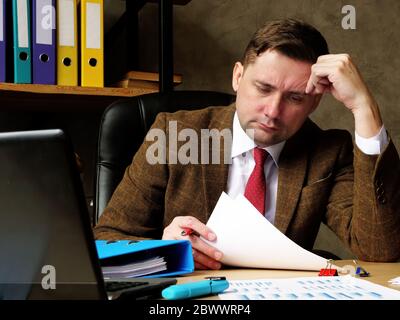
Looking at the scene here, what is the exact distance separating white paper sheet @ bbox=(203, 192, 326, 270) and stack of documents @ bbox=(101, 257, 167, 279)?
4.9 inches

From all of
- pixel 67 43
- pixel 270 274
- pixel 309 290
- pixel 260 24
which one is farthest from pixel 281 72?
pixel 260 24

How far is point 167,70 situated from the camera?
1.90 meters

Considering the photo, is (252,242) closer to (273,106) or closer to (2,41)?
(273,106)

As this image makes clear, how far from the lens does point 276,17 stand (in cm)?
239

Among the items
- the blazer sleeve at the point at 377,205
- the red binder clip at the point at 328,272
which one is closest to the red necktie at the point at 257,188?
the blazer sleeve at the point at 377,205

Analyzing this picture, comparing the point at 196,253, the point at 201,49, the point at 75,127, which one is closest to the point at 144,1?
the point at 201,49

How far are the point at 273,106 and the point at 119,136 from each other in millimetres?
454

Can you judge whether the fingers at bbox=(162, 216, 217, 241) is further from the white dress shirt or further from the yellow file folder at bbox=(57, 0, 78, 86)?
the yellow file folder at bbox=(57, 0, 78, 86)

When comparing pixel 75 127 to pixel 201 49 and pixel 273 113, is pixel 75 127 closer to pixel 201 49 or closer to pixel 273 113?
pixel 201 49

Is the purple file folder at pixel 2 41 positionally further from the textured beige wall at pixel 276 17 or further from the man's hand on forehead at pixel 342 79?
the man's hand on forehead at pixel 342 79

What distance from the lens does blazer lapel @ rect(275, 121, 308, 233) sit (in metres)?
1.33

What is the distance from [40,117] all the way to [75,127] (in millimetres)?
139

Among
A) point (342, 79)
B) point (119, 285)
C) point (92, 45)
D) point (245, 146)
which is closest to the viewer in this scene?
point (119, 285)

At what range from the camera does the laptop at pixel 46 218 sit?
0.54 m
